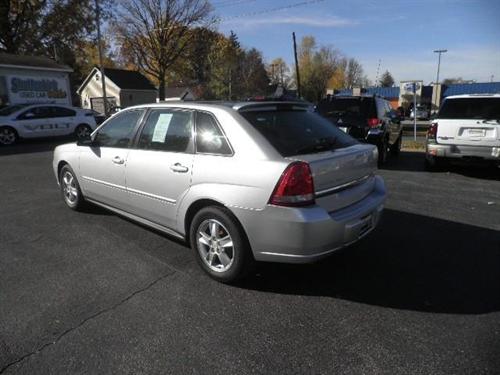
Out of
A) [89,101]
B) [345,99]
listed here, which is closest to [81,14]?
[89,101]

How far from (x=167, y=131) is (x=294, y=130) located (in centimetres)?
130

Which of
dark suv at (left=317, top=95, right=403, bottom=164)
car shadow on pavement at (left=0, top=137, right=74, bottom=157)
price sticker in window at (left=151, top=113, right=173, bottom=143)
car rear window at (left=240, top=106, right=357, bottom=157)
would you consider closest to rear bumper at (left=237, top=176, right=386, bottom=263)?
car rear window at (left=240, top=106, right=357, bottom=157)

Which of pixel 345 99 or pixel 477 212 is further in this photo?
pixel 345 99

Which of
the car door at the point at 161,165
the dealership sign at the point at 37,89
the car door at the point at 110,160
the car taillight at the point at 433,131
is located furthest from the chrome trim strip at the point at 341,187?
the dealership sign at the point at 37,89

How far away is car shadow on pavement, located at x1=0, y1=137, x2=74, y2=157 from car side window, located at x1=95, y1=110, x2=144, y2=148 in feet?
30.3

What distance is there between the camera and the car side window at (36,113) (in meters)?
14.6

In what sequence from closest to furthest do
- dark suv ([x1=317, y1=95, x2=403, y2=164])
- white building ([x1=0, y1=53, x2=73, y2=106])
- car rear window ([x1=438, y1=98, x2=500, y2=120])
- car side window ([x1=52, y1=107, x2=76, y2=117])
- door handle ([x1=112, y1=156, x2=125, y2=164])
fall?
1. door handle ([x1=112, y1=156, x2=125, y2=164])
2. car rear window ([x1=438, y1=98, x2=500, y2=120])
3. dark suv ([x1=317, y1=95, x2=403, y2=164])
4. car side window ([x1=52, y1=107, x2=76, y2=117])
5. white building ([x1=0, y1=53, x2=73, y2=106])

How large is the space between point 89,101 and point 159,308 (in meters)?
51.1

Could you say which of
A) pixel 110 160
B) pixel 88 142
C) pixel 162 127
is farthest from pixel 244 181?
pixel 88 142

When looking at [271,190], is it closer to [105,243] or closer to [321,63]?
[105,243]

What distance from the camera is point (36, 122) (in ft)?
48.8

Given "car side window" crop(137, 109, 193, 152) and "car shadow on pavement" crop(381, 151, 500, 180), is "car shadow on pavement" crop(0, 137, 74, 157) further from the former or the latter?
"car shadow on pavement" crop(381, 151, 500, 180)

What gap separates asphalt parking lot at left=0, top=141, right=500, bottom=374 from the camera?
2521mm

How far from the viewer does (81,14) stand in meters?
31.9
